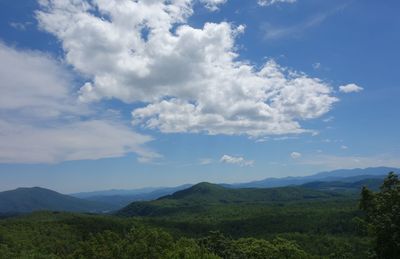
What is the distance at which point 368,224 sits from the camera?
1889 inches

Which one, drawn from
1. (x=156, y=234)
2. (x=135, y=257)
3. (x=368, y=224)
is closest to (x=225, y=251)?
(x=156, y=234)

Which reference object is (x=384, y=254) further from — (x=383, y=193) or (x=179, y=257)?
(x=179, y=257)

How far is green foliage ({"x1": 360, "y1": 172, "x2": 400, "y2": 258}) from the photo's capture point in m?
44.6

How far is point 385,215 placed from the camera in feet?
152

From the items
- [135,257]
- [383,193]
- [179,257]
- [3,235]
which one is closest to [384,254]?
[383,193]

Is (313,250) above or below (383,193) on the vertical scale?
below

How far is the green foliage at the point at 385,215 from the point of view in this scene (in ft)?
146

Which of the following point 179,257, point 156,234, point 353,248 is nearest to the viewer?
point 179,257

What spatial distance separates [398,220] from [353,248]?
162179 millimetres

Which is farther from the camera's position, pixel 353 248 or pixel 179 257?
pixel 353 248

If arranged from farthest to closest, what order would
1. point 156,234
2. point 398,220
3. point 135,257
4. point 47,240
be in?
point 47,240 < point 156,234 < point 135,257 < point 398,220

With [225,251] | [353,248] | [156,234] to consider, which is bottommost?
[353,248]

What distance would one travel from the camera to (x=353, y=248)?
192250 mm

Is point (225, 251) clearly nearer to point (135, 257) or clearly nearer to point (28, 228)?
point (135, 257)
